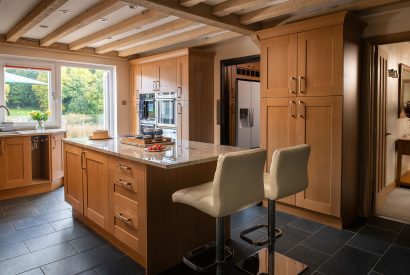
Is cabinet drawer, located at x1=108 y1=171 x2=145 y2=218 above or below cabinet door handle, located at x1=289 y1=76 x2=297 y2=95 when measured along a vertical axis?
below

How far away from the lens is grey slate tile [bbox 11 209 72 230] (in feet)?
10.6

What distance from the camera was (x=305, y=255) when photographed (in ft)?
8.48

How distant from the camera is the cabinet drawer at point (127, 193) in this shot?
223cm

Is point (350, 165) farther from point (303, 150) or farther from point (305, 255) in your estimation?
point (303, 150)

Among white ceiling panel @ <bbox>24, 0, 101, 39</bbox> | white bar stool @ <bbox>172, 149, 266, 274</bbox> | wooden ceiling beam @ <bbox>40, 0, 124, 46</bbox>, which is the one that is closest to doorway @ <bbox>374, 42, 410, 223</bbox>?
white bar stool @ <bbox>172, 149, 266, 274</bbox>

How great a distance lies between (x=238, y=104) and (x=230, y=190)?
3442 millimetres

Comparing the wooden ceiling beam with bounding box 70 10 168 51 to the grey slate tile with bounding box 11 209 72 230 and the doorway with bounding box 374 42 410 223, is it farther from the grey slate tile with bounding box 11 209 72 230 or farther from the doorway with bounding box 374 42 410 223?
the doorway with bounding box 374 42 410 223

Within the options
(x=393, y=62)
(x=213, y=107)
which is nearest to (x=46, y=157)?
(x=213, y=107)

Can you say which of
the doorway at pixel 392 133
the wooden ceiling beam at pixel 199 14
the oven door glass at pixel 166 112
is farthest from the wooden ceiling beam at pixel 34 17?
the doorway at pixel 392 133

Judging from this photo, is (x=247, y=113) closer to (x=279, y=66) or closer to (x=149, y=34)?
(x=279, y=66)

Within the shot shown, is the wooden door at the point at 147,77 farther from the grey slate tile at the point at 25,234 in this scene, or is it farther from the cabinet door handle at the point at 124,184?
the cabinet door handle at the point at 124,184

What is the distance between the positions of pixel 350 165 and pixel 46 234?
3.16m

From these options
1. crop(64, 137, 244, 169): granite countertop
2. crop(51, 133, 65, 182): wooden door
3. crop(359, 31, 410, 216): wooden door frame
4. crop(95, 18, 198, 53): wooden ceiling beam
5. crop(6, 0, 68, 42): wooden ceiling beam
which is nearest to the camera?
crop(64, 137, 244, 169): granite countertop

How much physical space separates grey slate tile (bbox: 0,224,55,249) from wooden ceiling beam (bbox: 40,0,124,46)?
7.48 ft
